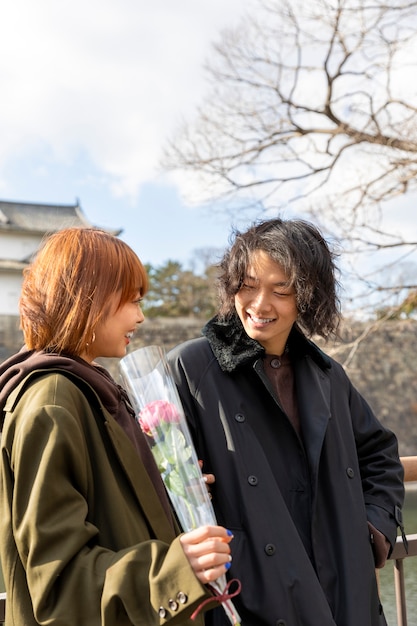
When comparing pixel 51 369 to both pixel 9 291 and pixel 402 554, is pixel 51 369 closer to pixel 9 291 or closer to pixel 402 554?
pixel 402 554

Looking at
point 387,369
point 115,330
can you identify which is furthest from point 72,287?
point 387,369

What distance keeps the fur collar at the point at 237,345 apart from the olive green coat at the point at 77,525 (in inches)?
17.6

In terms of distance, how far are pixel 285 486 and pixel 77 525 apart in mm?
588

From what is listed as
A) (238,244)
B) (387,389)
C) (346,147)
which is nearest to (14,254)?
(387,389)

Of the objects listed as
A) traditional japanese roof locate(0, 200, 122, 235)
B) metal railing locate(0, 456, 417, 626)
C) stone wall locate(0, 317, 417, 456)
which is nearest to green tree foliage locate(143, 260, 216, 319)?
traditional japanese roof locate(0, 200, 122, 235)

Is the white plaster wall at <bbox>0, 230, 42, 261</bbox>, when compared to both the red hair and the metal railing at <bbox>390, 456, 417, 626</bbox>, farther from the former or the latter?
the red hair

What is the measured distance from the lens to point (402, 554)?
6.19 ft

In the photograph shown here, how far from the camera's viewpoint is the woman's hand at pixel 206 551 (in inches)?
38.1

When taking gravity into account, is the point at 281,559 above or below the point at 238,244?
below

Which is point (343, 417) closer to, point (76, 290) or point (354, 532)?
point (354, 532)

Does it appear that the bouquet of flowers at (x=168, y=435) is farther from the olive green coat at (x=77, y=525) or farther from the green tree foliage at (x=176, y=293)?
the green tree foliage at (x=176, y=293)

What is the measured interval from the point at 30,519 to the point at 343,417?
2.76 ft

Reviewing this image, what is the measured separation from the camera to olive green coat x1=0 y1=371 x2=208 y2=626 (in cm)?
97

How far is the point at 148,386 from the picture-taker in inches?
45.9
